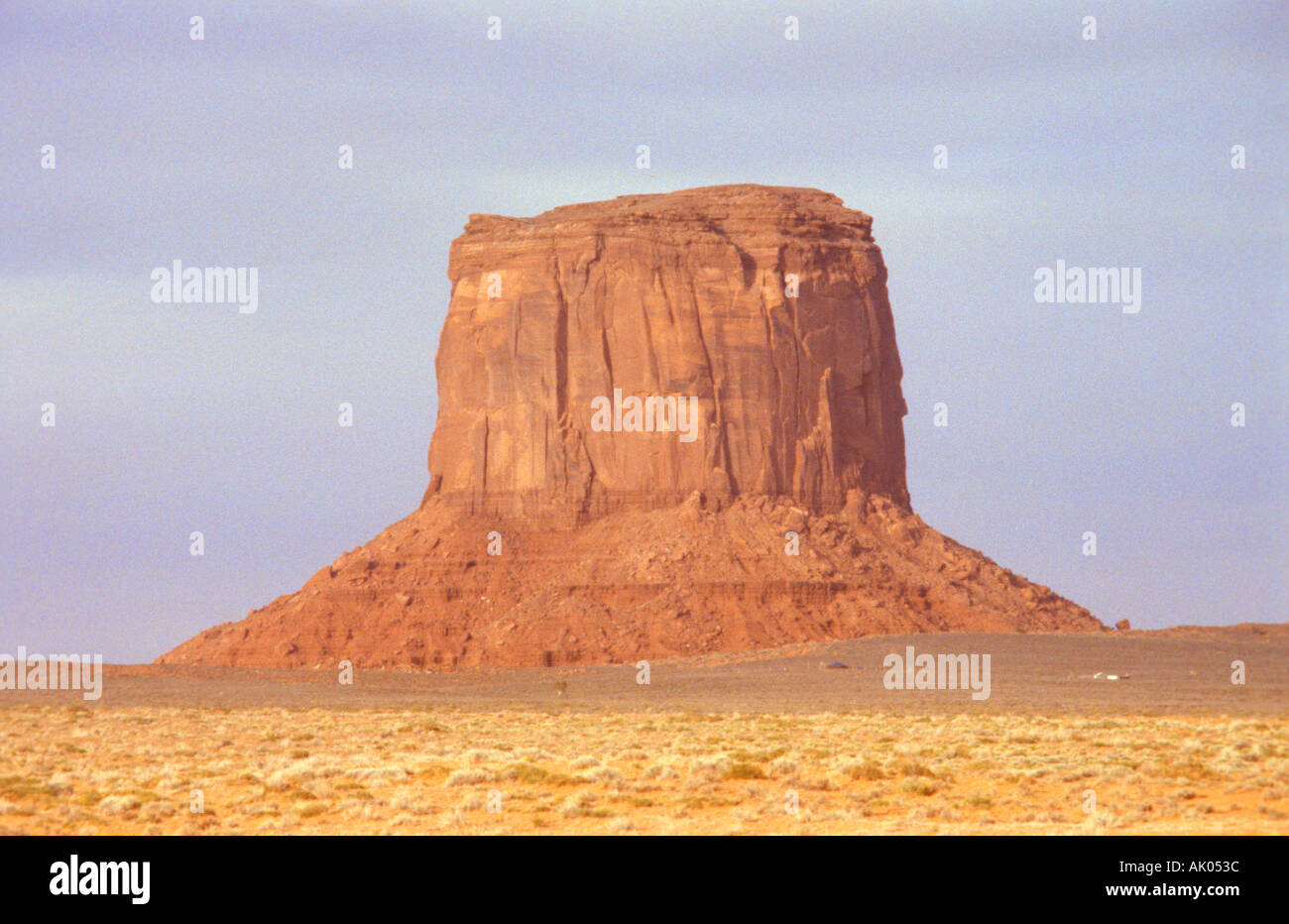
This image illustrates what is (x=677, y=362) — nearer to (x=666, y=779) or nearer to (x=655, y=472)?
(x=655, y=472)

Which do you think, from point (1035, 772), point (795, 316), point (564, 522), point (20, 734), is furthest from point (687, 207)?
point (1035, 772)

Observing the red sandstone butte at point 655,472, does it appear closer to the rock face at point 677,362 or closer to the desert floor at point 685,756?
the rock face at point 677,362

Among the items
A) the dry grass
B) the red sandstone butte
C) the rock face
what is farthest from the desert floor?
the rock face

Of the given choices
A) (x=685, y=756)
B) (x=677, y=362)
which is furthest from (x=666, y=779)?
(x=677, y=362)

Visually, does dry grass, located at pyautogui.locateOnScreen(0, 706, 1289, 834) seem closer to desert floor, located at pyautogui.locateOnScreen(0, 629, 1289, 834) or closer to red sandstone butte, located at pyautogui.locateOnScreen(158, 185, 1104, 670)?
desert floor, located at pyautogui.locateOnScreen(0, 629, 1289, 834)

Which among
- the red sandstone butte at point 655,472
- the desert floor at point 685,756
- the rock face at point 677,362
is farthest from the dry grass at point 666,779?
the rock face at point 677,362
